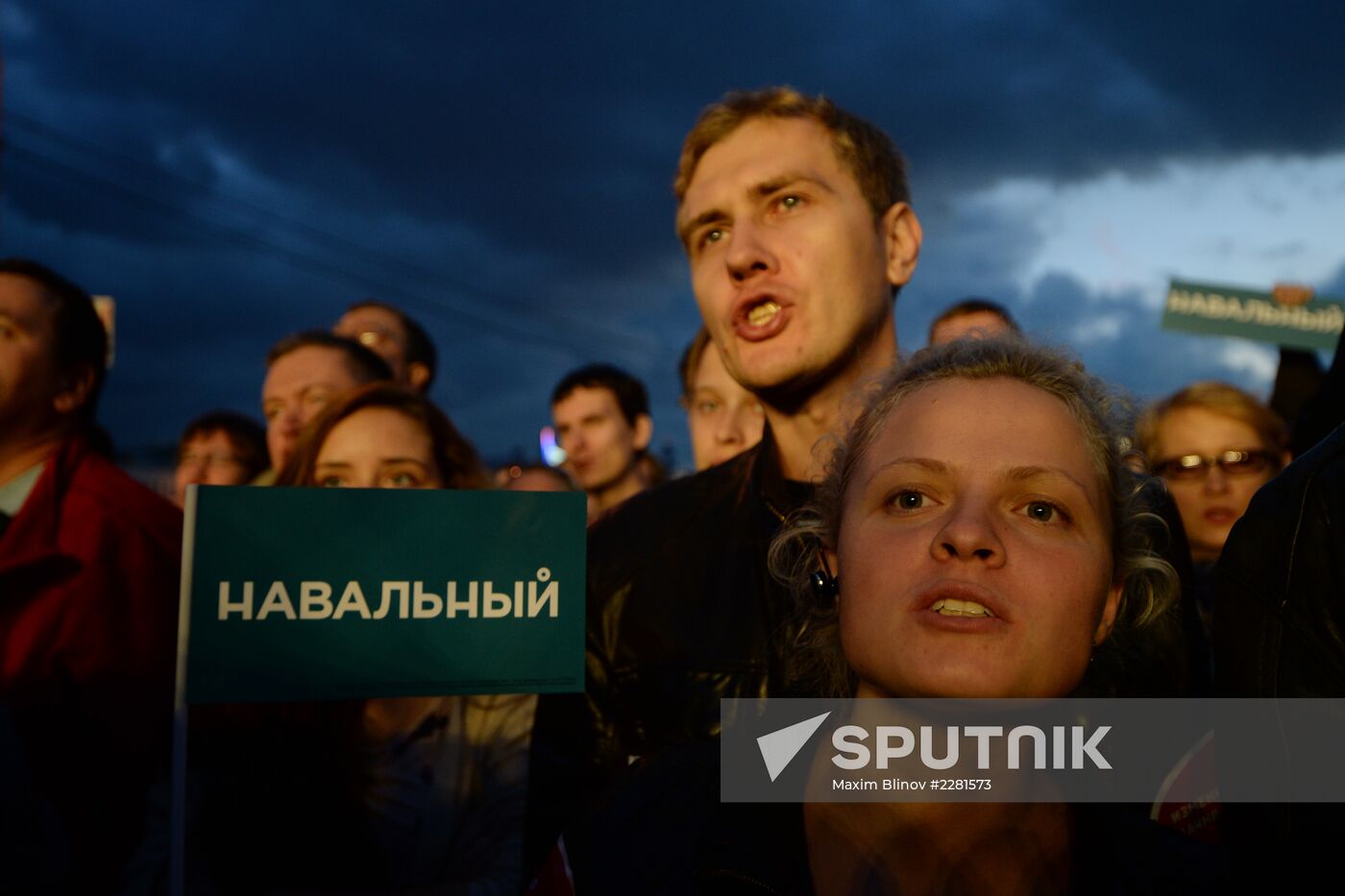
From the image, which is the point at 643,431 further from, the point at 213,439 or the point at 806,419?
the point at 806,419

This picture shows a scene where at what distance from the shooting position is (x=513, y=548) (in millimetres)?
1775

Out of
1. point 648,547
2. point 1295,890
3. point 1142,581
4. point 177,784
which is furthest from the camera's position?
point 648,547

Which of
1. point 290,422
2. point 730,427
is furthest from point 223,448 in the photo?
point 730,427

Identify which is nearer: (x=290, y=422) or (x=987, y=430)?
(x=987, y=430)

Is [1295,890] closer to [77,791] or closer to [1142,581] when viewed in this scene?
[1142,581]

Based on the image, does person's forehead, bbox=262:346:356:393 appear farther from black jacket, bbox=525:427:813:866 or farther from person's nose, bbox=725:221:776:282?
person's nose, bbox=725:221:776:282

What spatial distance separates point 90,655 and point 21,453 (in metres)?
0.70

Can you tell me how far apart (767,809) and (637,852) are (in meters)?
0.22

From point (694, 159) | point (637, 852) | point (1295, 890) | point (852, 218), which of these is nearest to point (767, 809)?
point (637, 852)

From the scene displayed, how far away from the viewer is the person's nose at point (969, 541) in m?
1.52

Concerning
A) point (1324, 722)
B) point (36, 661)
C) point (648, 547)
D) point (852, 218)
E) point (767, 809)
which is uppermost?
point (852, 218)

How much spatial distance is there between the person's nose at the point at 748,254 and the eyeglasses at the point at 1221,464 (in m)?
2.18

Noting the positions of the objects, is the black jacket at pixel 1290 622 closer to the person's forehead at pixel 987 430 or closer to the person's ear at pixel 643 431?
the person's forehead at pixel 987 430

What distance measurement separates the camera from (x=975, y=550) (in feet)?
5.04
